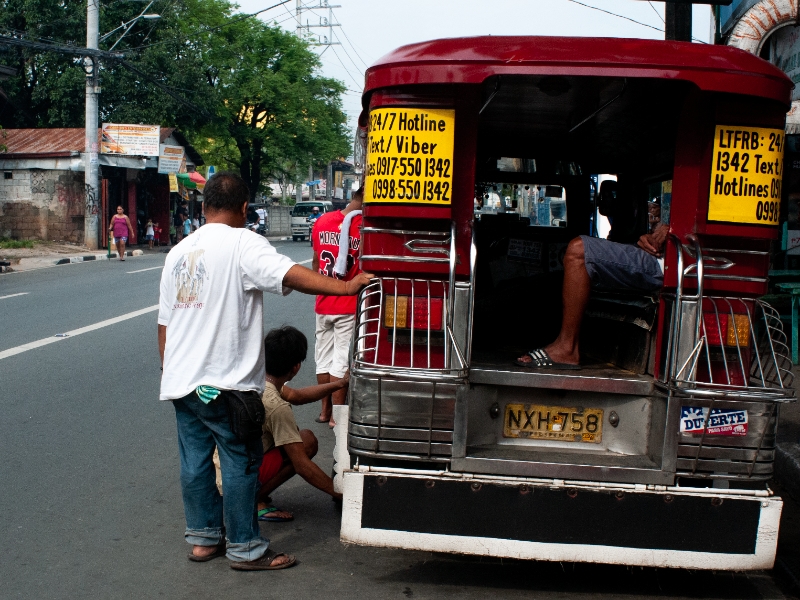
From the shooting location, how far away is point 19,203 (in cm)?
3359

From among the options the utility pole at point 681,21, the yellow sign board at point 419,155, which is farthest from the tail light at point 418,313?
the utility pole at point 681,21

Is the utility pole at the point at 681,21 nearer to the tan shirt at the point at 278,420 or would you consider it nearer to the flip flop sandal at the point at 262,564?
the tan shirt at the point at 278,420

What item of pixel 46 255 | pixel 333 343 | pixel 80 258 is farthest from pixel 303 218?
pixel 333 343

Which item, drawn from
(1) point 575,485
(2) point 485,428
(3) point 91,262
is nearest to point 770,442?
(1) point 575,485

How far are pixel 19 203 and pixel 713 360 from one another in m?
33.3

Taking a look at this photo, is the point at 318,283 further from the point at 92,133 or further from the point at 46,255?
the point at 92,133

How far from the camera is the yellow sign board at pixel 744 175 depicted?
12.8 ft

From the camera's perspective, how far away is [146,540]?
4660 millimetres

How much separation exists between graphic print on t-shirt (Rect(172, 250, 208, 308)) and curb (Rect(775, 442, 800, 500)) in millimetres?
3886

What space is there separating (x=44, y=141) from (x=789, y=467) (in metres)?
32.7

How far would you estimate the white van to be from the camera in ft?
154

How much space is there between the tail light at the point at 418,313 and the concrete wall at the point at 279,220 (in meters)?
53.8

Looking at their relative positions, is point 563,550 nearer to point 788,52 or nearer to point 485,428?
point 485,428

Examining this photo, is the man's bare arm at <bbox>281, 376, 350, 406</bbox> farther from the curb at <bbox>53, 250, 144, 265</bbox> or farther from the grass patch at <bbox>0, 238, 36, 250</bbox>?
the grass patch at <bbox>0, 238, 36, 250</bbox>
